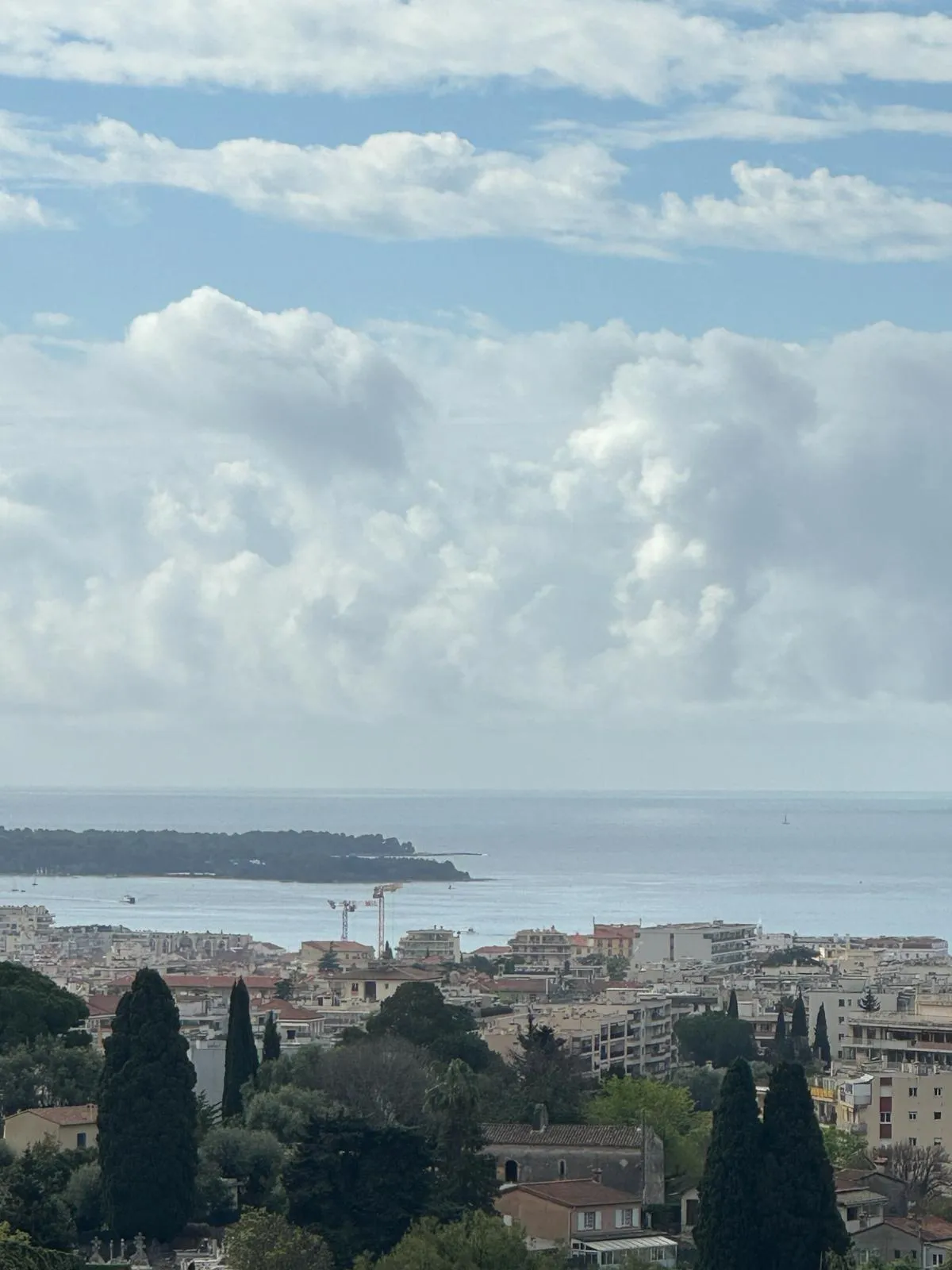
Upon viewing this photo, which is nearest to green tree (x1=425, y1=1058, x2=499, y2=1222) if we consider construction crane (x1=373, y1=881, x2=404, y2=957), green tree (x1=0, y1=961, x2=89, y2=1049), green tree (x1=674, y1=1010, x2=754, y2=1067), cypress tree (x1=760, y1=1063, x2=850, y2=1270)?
cypress tree (x1=760, y1=1063, x2=850, y2=1270)

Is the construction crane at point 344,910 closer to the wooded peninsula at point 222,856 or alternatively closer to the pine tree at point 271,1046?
the wooded peninsula at point 222,856

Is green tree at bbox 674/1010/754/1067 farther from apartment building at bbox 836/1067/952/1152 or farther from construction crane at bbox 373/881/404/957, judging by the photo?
construction crane at bbox 373/881/404/957

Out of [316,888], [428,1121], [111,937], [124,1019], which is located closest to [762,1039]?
[428,1121]

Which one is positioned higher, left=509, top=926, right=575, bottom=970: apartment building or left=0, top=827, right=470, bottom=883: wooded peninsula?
left=0, top=827, right=470, bottom=883: wooded peninsula

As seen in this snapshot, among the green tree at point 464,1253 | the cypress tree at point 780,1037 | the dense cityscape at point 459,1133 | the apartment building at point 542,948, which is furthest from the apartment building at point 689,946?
the green tree at point 464,1253

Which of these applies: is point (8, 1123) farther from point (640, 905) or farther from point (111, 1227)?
point (640, 905)

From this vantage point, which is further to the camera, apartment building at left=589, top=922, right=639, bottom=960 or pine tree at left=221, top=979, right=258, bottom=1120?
apartment building at left=589, top=922, right=639, bottom=960
